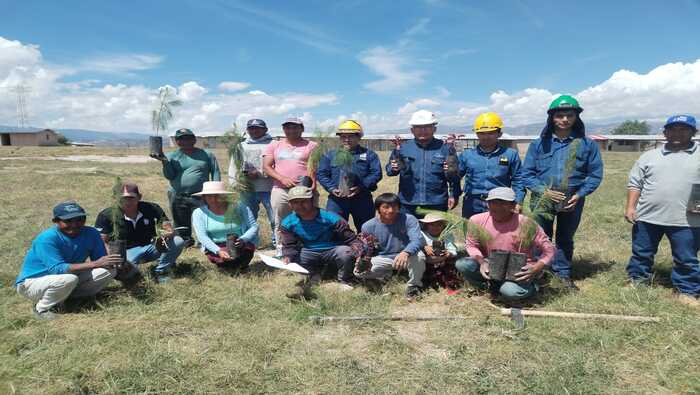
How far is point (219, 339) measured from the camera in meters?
3.61

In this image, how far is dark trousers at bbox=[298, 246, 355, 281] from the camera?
4.70 m

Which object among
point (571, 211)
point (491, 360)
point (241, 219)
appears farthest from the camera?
point (241, 219)

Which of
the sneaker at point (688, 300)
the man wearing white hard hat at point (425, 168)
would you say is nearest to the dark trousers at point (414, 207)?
the man wearing white hard hat at point (425, 168)

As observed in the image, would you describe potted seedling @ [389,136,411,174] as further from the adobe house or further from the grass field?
the adobe house

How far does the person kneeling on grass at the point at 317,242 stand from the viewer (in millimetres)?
4719

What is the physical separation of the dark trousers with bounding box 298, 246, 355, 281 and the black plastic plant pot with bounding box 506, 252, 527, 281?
1666 mm

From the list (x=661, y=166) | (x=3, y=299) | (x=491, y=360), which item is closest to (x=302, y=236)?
(x=491, y=360)

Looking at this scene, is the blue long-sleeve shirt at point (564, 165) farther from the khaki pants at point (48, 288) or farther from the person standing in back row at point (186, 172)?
the khaki pants at point (48, 288)

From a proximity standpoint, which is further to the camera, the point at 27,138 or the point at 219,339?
the point at 27,138

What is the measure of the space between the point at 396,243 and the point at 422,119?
149 cm

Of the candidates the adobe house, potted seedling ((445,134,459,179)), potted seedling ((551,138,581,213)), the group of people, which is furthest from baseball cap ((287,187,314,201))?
the adobe house

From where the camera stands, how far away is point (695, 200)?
13.4 feet

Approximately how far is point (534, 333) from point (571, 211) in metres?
1.67

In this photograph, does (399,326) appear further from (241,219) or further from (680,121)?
(680,121)
